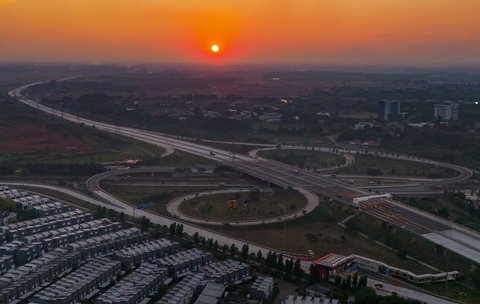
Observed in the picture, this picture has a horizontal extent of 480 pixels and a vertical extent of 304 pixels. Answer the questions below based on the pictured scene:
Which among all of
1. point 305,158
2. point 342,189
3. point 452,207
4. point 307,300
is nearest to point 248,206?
point 342,189

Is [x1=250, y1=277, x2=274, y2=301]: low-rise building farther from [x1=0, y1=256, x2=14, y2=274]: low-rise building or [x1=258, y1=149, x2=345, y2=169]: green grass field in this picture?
[x1=258, y1=149, x2=345, y2=169]: green grass field

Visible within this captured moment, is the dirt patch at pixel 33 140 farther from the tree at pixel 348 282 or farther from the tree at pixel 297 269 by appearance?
the tree at pixel 348 282

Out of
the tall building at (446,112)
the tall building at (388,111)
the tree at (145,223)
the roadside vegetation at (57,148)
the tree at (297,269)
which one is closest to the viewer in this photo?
the tree at (297,269)

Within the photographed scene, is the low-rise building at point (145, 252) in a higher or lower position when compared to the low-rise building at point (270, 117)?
lower

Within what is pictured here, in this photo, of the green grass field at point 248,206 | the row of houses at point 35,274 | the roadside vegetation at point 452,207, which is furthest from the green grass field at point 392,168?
the row of houses at point 35,274

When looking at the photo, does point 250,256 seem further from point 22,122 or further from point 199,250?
point 22,122

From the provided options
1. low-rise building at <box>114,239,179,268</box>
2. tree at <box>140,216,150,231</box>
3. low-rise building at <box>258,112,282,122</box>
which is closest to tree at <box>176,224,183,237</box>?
low-rise building at <box>114,239,179,268</box>
